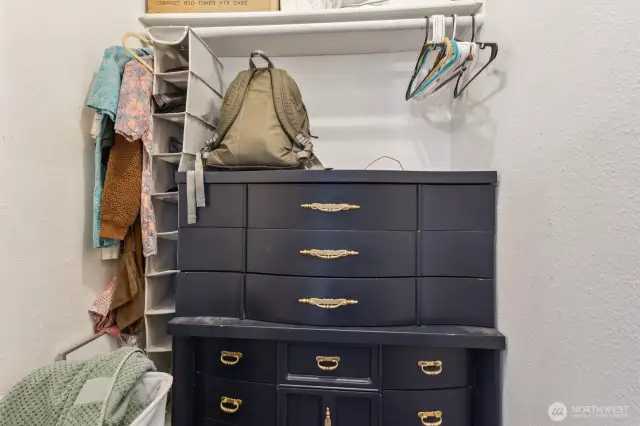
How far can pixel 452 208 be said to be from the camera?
3.50 ft

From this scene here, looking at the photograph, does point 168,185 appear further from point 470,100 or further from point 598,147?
point 598,147

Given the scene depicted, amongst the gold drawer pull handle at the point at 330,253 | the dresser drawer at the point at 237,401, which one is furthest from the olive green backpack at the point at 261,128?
the dresser drawer at the point at 237,401

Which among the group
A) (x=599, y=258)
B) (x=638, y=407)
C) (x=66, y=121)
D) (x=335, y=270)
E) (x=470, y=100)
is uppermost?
(x=470, y=100)

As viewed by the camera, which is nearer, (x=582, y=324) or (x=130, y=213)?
(x=582, y=324)

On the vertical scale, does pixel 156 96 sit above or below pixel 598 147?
above

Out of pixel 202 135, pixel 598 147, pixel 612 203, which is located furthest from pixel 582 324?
pixel 202 135

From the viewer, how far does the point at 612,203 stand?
62 cm

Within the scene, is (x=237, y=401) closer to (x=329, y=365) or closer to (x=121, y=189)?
(x=329, y=365)

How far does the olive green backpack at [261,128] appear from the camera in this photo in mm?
1181

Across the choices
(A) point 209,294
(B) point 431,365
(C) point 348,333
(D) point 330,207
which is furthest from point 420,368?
(A) point 209,294

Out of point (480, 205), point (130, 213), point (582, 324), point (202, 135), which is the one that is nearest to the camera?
point (582, 324)

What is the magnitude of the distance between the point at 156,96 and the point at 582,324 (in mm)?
1507

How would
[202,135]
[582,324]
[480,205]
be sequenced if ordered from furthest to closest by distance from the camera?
[202,135] < [480,205] < [582,324]

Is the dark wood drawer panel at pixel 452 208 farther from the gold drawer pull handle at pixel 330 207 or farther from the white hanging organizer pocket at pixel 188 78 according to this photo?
the white hanging organizer pocket at pixel 188 78
